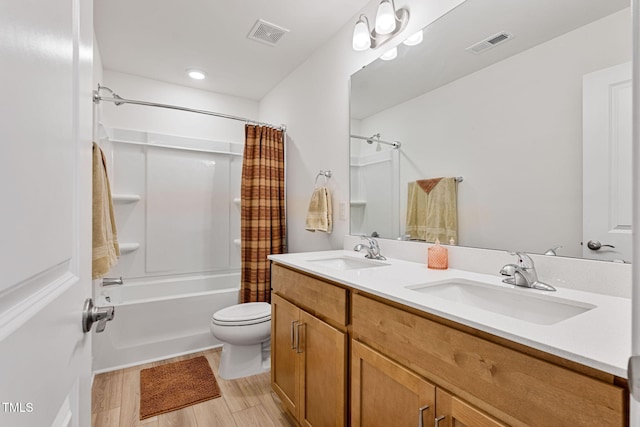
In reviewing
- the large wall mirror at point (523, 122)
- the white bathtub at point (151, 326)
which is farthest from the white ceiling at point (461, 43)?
the white bathtub at point (151, 326)

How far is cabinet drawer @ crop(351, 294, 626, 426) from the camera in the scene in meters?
0.55

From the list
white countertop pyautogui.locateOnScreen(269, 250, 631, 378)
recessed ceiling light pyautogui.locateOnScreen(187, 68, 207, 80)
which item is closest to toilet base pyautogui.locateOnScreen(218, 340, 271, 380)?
white countertop pyautogui.locateOnScreen(269, 250, 631, 378)

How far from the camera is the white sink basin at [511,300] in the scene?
915 mm

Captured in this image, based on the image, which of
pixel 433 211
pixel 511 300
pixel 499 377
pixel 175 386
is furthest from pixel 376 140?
pixel 175 386

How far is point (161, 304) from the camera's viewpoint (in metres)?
2.38

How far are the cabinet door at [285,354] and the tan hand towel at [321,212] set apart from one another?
631 millimetres

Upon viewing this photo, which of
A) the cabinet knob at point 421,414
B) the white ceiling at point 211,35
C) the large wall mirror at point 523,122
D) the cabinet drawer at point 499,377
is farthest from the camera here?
the white ceiling at point 211,35

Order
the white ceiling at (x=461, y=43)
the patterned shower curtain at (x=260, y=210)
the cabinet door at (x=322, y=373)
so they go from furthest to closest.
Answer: the patterned shower curtain at (x=260, y=210), the cabinet door at (x=322, y=373), the white ceiling at (x=461, y=43)

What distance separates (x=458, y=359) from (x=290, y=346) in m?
1.01

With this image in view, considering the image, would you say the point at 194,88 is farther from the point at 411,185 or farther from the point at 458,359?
the point at 458,359

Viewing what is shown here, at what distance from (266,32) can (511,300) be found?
221 cm

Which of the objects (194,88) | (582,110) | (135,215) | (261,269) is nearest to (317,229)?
(261,269)

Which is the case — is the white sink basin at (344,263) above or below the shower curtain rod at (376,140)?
below

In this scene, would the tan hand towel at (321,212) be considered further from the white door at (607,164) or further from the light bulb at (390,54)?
the white door at (607,164)
